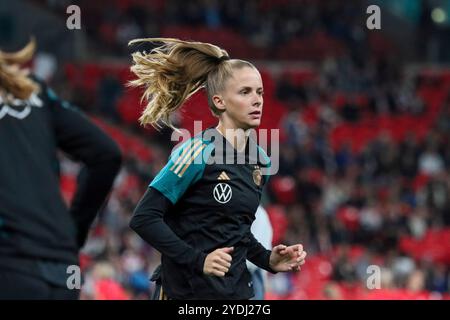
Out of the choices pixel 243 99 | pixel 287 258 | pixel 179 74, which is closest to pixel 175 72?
pixel 179 74

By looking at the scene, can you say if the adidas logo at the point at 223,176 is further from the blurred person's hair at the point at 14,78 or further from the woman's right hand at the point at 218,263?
the blurred person's hair at the point at 14,78

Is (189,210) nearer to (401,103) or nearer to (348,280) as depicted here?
(348,280)

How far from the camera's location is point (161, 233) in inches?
202

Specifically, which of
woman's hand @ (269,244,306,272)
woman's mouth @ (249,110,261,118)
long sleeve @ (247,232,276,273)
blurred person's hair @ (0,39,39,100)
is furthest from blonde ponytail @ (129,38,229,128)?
blurred person's hair @ (0,39,39,100)

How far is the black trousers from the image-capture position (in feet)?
14.5

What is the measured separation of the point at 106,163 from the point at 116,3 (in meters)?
20.7

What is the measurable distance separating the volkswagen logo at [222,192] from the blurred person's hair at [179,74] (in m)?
0.40

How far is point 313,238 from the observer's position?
17828 mm

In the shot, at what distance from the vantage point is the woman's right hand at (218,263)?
5008mm

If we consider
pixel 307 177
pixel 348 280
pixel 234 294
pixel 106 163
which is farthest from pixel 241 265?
pixel 307 177

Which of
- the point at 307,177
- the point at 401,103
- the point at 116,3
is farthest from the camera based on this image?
the point at 116,3

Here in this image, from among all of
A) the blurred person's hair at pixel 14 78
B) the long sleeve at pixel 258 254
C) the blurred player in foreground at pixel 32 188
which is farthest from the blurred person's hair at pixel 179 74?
the blurred person's hair at pixel 14 78

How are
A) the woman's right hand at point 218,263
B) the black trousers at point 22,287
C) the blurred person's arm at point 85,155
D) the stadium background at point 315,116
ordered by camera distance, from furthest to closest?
the stadium background at point 315,116
the woman's right hand at point 218,263
the blurred person's arm at point 85,155
the black trousers at point 22,287
